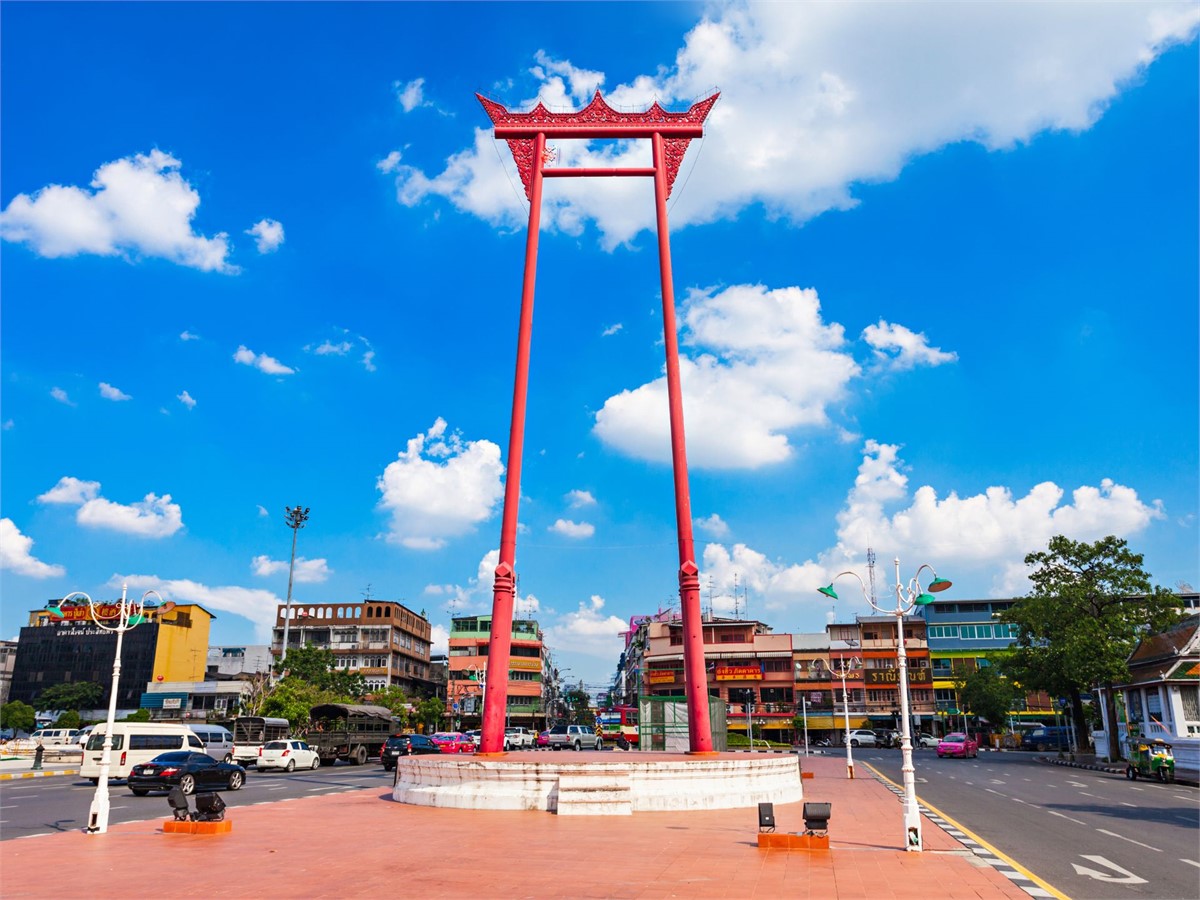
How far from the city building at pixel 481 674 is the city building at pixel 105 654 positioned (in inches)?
975

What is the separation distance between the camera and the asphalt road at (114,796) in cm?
1783

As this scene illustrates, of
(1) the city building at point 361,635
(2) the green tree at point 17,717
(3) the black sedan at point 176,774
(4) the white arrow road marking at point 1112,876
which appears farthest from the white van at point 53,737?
(4) the white arrow road marking at point 1112,876

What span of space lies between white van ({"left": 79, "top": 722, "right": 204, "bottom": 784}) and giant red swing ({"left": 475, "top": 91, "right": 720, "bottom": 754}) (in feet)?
39.2

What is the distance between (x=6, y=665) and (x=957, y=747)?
94812 millimetres

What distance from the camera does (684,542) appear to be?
74.5 feet

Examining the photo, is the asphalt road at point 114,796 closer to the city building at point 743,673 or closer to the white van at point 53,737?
the white van at point 53,737

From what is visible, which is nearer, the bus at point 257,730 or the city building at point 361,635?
the bus at point 257,730

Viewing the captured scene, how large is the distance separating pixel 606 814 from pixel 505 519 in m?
8.20

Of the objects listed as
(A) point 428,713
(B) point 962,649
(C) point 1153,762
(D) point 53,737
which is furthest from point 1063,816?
(B) point 962,649

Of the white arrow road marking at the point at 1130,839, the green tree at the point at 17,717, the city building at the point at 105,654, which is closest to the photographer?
the white arrow road marking at the point at 1130,839

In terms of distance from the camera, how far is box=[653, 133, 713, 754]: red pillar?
21.5 meters

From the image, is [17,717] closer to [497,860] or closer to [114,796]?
[114,796]

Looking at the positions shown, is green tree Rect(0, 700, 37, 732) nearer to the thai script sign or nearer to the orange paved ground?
the thai script sign

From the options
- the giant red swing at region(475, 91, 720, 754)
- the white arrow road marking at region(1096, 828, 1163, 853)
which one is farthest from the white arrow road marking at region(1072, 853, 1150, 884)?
the giant red swing at region(475, 91, 720, 754)
